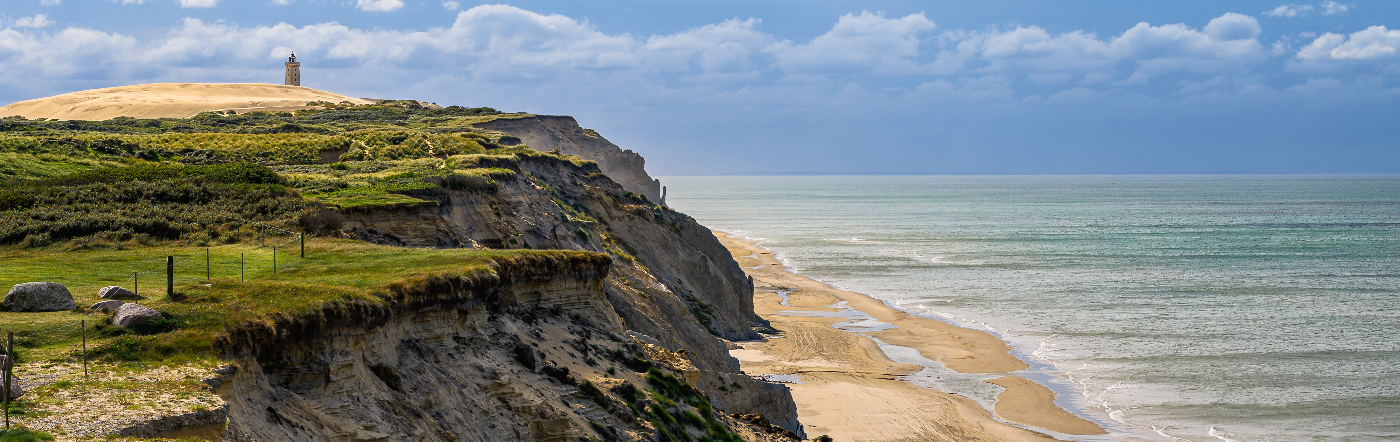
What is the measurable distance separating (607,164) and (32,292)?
6246cm

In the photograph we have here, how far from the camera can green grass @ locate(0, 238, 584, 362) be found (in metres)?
12.2

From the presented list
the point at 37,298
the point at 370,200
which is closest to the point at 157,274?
the point at 37,298

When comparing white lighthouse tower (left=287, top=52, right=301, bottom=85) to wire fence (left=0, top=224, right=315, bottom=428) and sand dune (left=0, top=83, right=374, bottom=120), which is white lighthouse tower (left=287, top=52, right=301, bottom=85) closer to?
sand dune (left=0, top=83, right=374, bottom=120)

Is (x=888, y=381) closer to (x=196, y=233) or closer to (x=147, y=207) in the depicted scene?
(x=196, y=233)

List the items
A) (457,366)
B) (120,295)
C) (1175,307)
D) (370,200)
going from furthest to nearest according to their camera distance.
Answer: (1175,307)
(370,200)
(457,366)
(120,295)

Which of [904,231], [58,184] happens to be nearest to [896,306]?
[58,184]

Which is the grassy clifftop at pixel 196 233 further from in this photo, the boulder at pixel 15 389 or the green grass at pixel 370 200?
the boulder at pixel 15 389

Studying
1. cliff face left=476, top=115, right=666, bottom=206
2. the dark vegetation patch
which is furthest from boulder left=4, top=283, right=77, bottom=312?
cliff face left=476, top=115, right=666, bottom=206

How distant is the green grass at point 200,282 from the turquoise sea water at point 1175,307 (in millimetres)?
18028

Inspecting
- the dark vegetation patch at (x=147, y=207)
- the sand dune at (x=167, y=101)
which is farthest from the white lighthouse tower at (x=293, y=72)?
the dark vegetation patch at (x=147, y=207)

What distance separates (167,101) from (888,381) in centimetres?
7457

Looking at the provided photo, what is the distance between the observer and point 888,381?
3228cm

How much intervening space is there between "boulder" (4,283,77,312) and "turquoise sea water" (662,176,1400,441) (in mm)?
22482

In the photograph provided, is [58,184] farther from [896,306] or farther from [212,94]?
[212,94]
